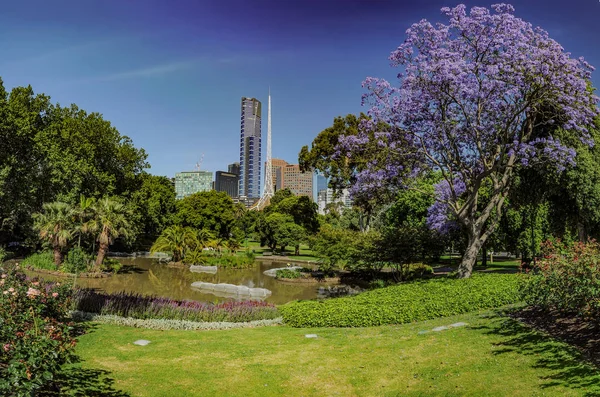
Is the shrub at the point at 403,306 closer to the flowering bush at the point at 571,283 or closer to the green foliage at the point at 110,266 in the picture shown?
the flowering bush at the point at 571,283

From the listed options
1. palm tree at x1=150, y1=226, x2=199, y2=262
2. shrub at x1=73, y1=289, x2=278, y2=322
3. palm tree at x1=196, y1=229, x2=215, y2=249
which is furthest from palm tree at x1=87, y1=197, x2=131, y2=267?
shrub at x1=73, y1=289, x2=278, y2=322

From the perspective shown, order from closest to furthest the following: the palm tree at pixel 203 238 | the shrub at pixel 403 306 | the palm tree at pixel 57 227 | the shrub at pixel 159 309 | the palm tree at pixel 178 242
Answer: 1. the shrub at pixel 403 306
2. the shrub at pixel 159 309
3. the palm tree at pixel 57 227
4. the palm tree at pixel 178 242
5. the palm tree at pixel 203 238

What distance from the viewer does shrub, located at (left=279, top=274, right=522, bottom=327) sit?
14.4m

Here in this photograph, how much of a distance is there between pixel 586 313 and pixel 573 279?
2.50 ft

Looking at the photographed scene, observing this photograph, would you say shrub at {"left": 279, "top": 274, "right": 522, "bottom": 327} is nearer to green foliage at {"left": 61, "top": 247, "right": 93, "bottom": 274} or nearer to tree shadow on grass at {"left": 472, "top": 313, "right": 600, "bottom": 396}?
tree shadow on grass at {"left": 472, "top": 313, "right": 600, "bottom": 396}

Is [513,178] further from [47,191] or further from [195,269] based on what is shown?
[47,191]

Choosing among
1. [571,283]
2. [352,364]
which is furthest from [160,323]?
[571,283]

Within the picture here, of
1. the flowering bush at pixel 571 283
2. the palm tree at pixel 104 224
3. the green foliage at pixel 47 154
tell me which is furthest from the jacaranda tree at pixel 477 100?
Answer: the green foliage at pixel 47 154

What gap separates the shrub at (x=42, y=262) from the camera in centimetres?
2976

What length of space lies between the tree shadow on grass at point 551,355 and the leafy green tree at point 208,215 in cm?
4721

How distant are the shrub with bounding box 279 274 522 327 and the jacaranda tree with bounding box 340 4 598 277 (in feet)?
15.0

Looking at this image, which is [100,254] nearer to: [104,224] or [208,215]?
[104,224]

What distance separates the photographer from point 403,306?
14.8 m

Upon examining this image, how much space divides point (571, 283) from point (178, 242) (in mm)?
34666
